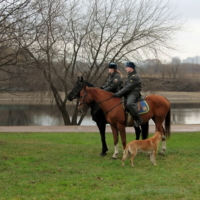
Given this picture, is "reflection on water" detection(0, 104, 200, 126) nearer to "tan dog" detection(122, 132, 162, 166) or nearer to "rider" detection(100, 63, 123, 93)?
"rider" detection(100, 63, 123, 93)

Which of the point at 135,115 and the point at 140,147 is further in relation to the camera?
the point at 135,115

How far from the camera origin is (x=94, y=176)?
6.83 metres

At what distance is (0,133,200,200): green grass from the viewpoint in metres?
5.37

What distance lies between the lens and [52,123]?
27.9 meters

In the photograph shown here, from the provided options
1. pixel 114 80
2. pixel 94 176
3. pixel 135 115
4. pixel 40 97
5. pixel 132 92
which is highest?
pixel 114 80

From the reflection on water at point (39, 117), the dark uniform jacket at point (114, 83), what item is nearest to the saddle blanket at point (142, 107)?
the dark uniform jacket at point (114, 83)

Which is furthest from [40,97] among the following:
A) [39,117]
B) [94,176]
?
[94,176]

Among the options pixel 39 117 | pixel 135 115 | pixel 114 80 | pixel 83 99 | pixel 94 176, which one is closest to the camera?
pixel 94 176

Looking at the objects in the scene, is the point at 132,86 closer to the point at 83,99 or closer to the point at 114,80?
the point at 114,80

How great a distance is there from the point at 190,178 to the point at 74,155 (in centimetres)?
412

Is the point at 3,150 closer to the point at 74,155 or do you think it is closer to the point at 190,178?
the point at 74,155

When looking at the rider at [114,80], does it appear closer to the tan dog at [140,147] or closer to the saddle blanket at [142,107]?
the saddle blanket at [142,107]

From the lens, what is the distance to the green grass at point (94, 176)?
537 cm

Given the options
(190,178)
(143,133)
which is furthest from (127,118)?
(190,178)
